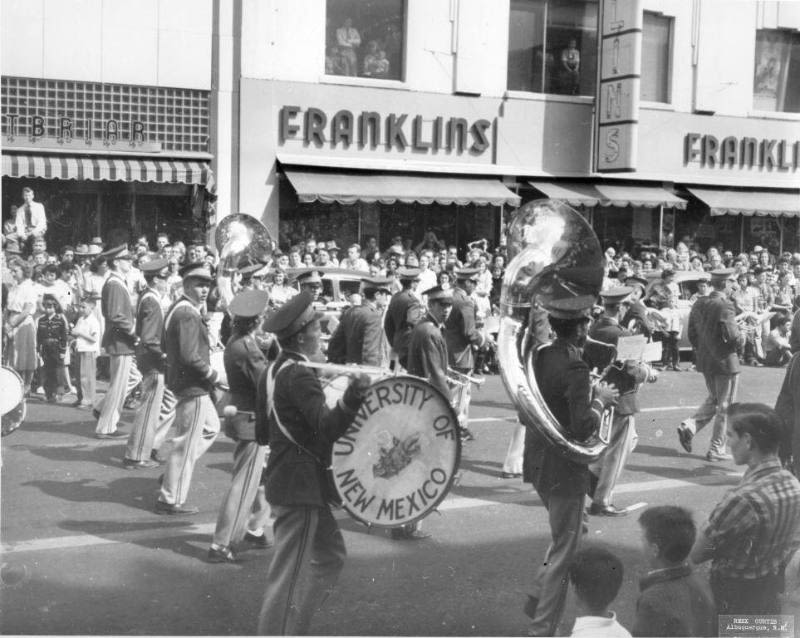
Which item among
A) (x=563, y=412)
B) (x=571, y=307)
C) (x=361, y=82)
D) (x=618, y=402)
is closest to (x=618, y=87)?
(x=361, y=82)

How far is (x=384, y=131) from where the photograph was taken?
17.0 meters

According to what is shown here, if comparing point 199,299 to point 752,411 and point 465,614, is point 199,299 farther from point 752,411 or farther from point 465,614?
point 752,411

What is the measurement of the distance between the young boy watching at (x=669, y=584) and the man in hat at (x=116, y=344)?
21.1 feet

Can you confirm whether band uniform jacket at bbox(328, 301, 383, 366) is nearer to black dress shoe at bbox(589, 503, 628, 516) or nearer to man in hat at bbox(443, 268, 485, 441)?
man in hat at bbox(443, 268, 485, 441)

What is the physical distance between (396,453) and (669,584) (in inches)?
52.0

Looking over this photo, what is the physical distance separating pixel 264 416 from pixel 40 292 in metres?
6.29

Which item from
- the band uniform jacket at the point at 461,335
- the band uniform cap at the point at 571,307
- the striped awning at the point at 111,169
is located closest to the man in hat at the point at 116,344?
the striped awning at the point at 111,169

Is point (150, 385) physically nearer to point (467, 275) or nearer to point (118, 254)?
point (118, 254)

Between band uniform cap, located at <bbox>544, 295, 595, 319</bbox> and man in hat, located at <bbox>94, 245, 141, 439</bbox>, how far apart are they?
200 inches

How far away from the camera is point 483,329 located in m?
11.7

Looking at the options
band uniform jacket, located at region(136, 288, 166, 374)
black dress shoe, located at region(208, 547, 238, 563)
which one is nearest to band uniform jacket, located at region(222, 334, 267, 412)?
black dress shoe, located at region(208, 547, 238, 563)

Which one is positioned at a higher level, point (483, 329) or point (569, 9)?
point (569, 9)

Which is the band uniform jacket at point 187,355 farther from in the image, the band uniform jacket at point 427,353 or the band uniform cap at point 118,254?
the band uniform cap at point 118,254

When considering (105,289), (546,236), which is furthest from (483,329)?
(546,236)
